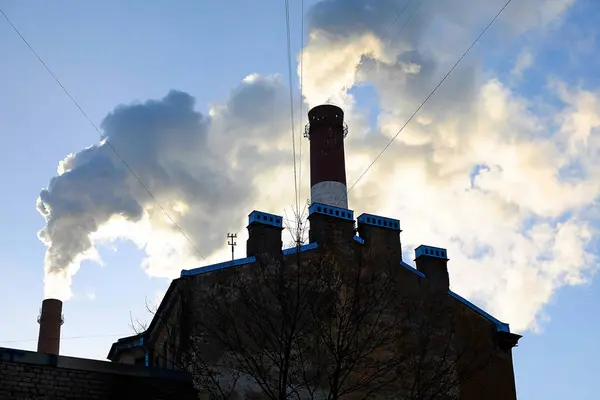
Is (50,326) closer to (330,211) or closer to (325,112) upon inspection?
(325,112)

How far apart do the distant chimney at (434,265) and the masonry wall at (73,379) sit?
8627 millimetres

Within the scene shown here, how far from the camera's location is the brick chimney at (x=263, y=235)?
19.5 m

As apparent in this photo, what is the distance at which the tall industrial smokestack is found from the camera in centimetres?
3177

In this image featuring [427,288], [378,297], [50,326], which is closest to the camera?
[378,297]

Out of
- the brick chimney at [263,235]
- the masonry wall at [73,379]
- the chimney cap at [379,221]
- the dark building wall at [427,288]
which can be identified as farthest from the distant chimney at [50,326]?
the masonry wall at [73,379]

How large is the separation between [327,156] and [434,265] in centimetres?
1189

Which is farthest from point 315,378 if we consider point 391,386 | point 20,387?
point 20,387

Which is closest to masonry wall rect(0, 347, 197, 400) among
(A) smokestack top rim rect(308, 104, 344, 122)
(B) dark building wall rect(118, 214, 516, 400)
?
(B) dark building wall rect(118, 214, 516, 400)

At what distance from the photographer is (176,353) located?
1841 cm

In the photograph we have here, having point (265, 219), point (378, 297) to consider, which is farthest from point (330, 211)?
point (378, 297)

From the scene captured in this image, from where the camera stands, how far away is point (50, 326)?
119 ft

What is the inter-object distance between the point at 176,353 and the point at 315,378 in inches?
142

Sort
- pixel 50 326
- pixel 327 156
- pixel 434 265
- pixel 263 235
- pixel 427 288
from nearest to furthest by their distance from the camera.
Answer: pixel 263 235, pixel 427 288, pixel 434 265, pixel 327 156, pixel 50 326

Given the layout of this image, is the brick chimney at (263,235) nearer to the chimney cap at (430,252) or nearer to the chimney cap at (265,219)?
the chimney cap at (265,219)
